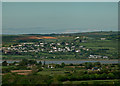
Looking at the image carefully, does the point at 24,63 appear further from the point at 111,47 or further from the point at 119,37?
the point at 119,37

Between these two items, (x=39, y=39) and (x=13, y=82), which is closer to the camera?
(x=13, y=82)

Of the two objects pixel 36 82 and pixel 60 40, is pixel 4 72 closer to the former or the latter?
pixel 36 82

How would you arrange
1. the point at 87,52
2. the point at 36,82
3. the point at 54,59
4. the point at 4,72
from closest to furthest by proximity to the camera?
the point at 36,82 → the point at 4,72 → the point at 54,59 → the point at 87,52

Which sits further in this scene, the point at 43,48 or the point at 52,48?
the point at 43,48

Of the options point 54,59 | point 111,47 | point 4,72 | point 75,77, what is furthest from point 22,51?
point 75,77

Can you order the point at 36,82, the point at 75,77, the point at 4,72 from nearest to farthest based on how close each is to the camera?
the point at 36,82 < the point at 75,77 < the point at 4,72

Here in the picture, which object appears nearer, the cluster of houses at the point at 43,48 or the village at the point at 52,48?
the village at the point at 52,48

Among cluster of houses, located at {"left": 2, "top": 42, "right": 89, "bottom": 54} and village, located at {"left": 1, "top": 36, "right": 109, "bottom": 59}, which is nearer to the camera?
village, located at {"left": 1, "top": 36, "right": 109, "bottom": 59}

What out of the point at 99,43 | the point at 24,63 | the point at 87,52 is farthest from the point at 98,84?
the point at 99,43

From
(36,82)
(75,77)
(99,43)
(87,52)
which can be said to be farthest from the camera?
(99,43)
